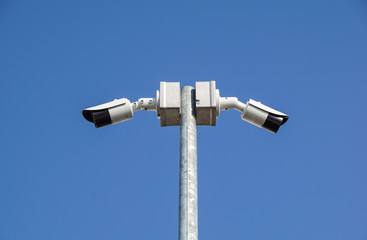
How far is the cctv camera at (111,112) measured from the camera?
A: 25.6 ft

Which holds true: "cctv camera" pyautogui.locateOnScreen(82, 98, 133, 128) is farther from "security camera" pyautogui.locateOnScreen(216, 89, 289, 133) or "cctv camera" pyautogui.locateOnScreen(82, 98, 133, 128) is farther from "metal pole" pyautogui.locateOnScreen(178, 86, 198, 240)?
"security camera" pyautogui.locateOnScreen(216, 89, 289, 133)

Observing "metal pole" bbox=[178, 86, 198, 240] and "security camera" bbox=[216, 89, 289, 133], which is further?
"security camera" bbox=[216, 89, 289, 133]

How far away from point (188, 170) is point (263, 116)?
164 centimetres

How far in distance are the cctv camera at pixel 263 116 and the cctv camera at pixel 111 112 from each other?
168cm

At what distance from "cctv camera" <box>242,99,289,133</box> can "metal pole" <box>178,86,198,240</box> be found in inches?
32.2

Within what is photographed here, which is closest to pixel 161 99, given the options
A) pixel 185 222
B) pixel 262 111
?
pixel 262 111

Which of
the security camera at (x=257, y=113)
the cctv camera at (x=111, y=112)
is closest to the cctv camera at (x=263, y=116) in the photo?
the security camera at (x=257, y=113)

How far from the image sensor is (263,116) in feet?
25.7

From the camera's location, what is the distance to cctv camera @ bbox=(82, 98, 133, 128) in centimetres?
781

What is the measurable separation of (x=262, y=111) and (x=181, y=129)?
50.3 inches

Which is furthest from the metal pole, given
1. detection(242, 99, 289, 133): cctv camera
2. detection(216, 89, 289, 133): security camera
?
detection(242, 99, 289, 133): cctv camera

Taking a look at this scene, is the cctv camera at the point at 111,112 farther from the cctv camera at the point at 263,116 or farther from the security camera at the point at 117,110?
the cctv camera at the point at 263,116

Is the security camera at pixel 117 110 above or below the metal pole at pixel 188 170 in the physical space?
above

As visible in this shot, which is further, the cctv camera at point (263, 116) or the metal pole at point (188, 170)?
the cctv camera at point (263, 116)
